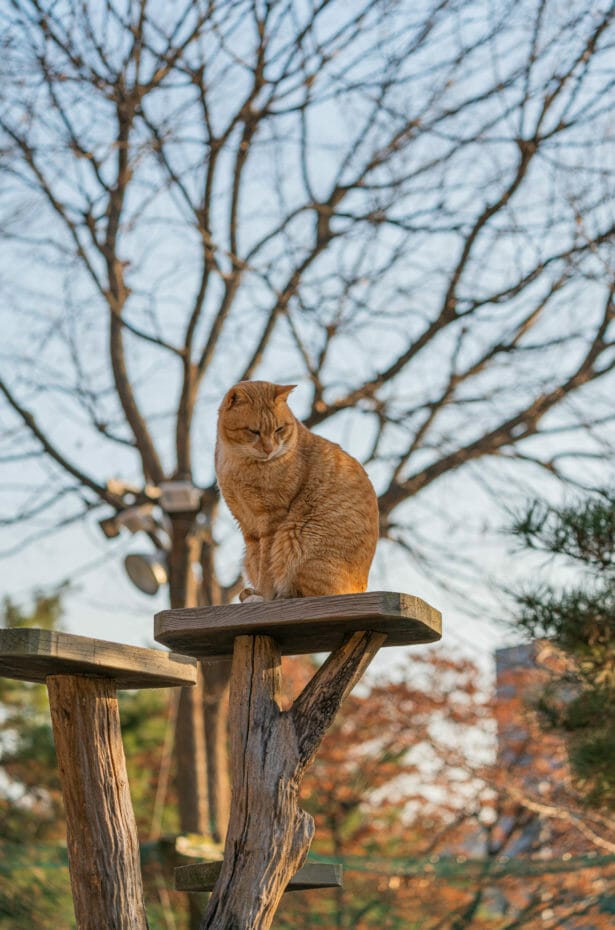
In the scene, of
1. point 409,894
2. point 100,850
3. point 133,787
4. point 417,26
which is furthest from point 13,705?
point 100,850

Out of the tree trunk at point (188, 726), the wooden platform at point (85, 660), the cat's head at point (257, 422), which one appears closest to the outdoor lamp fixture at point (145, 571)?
the tree trunk at point (188, 726)

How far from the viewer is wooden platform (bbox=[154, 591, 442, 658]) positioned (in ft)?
6.27

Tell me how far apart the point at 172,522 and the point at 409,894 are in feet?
6.77

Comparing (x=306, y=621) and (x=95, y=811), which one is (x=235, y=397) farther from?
(x=95, y=811)

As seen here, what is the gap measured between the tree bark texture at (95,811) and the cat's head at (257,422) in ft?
1.85

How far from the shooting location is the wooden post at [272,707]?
1.92 m

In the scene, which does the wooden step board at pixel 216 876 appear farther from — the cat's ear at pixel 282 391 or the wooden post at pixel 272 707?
the cat's ear at pixel 282 391

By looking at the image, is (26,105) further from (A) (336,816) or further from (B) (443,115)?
(A) (336,816)

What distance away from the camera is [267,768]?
6.54 ft

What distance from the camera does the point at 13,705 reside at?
Result: 28.2 ft

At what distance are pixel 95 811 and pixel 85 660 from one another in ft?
1.08

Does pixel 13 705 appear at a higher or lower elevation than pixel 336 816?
higher

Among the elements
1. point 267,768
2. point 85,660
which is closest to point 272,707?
point 267,768

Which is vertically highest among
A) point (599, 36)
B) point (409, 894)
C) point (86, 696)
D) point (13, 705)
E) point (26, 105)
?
point (599, 36)
